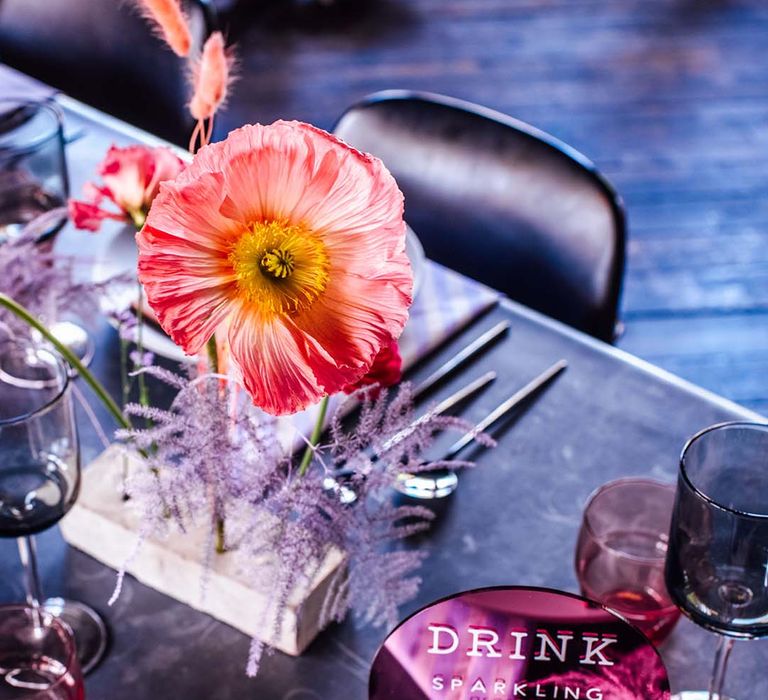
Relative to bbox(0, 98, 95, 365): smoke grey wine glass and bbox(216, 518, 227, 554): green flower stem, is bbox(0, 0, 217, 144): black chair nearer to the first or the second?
bbox(0, 98, 95, 365): smoke grey wine glass

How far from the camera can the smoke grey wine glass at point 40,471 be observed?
917 millimetres

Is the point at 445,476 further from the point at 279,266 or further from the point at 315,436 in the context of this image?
the point at 279,266

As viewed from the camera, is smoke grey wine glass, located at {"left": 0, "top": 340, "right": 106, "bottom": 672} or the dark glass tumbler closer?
smoke grey wine glass, located at {"left": 0, "top": 340, "right": 106, "bottom": 672}

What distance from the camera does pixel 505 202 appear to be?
1.56 meters

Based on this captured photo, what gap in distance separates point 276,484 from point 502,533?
33 cm

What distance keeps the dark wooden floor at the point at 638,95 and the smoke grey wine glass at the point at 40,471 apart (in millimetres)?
1780

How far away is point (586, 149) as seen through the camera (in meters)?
3.27

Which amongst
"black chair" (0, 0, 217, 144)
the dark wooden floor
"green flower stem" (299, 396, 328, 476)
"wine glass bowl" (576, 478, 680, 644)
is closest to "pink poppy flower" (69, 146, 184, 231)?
"green flower stem" (299, 396, 328, 476)

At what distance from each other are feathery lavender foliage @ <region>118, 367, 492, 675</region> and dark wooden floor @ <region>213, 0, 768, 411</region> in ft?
5.84

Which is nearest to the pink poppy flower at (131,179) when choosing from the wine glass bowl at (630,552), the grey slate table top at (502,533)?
the grey slate table top at (502,533)

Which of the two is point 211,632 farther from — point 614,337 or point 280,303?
point 614,337

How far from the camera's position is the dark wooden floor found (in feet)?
8.98

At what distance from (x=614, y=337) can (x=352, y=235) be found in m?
0.93

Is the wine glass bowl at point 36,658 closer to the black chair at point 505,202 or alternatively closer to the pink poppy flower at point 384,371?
the pink poppy flower at point 384,371
